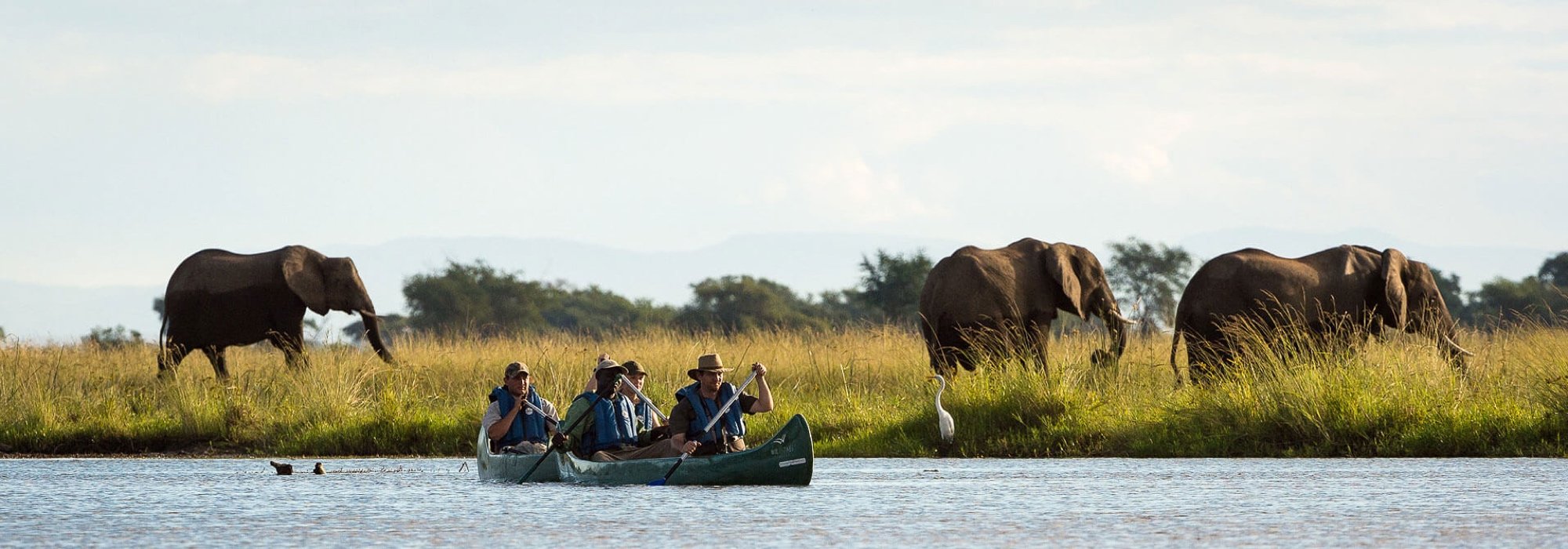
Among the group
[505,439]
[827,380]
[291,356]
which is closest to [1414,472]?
[505,439]

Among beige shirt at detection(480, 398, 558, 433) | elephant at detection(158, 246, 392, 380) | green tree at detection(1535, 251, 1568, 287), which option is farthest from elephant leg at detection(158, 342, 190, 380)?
green tree at detection(1535, 251, 1568, 287)

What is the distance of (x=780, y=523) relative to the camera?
41.6 feet

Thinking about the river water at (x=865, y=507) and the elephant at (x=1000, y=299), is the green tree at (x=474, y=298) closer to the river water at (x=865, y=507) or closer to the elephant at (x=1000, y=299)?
the elephant at (x=1000, y=299)

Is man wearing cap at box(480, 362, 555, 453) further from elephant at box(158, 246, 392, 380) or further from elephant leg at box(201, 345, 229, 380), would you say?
elephant leg at box(201, 345, 229, 380)

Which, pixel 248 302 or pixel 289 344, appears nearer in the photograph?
pixel 289 344

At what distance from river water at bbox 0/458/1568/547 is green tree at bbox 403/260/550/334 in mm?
41419

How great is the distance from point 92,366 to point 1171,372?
13.2m

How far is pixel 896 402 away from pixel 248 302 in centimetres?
1020

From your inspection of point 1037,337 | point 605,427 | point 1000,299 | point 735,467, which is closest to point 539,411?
point 605,427

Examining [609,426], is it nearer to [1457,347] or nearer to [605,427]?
[605,427]

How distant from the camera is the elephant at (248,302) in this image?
28.2m

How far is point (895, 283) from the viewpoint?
56.9 m

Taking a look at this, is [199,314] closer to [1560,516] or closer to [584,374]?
[584,374]

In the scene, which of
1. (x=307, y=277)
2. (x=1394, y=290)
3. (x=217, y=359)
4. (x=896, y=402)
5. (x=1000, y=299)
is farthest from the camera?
(x=307, y=277)
